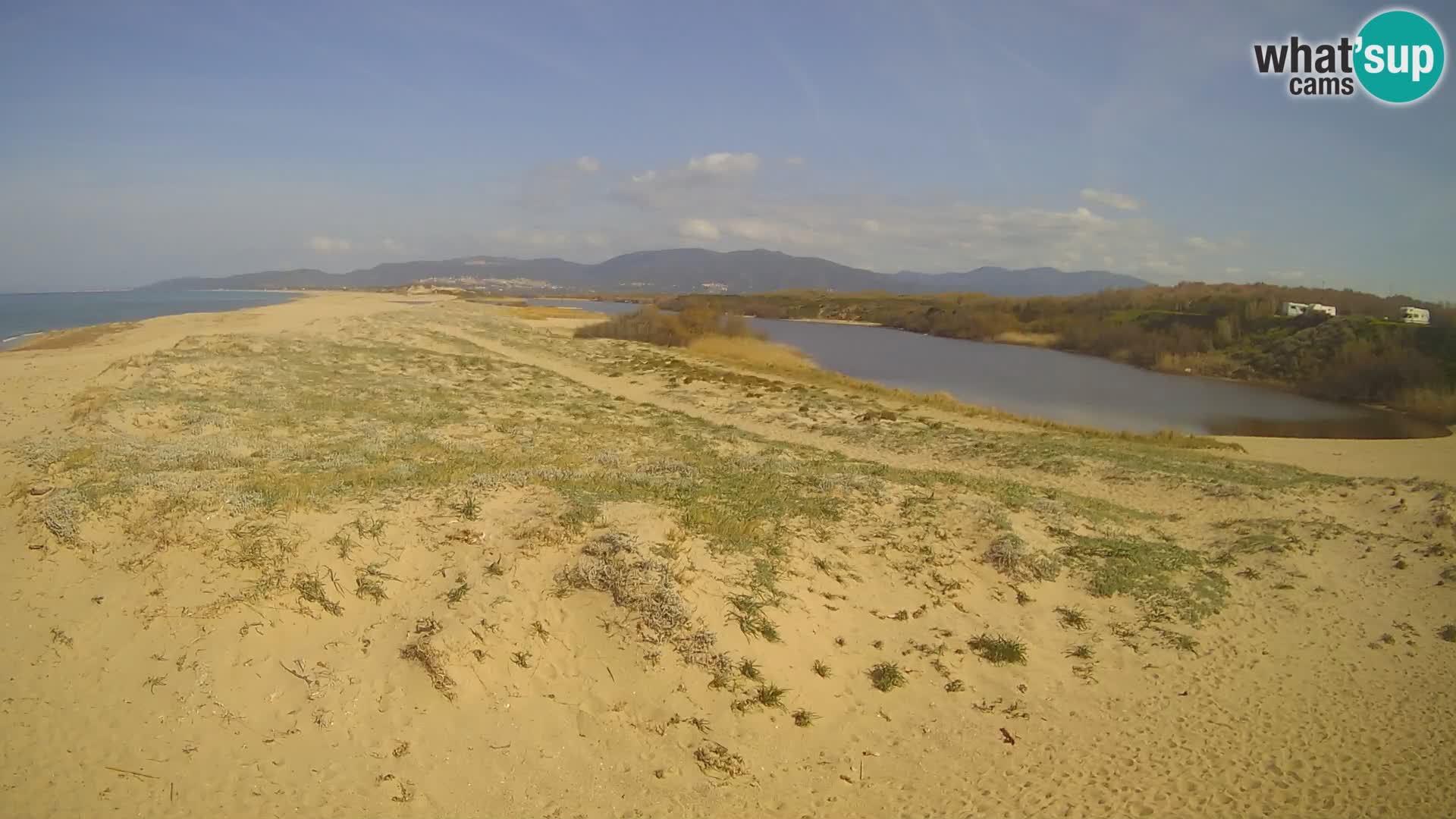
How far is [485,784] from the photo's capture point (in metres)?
5.61

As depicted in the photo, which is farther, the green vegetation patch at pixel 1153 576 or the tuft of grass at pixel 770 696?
the green vegetation patch at pixel 1153 576

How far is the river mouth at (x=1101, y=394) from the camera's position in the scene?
28.5 metres

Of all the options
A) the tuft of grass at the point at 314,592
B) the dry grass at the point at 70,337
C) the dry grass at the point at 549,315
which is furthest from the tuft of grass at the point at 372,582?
the dry grass at the point at 549,315

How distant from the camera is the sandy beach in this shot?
575 centimetres

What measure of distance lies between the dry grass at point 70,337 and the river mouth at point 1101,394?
37.9m

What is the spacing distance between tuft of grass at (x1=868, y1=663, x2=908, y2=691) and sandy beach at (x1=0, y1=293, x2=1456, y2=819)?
0.10ft

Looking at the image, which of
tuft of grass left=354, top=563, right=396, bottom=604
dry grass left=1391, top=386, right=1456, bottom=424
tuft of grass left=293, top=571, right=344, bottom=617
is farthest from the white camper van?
tuft of grass left=293, top=571, right=344, bottom=617

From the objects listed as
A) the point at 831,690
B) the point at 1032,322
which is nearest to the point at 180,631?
the point at 831,690

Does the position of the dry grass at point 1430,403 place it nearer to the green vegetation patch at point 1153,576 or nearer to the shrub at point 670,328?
the green vegetation patch at point 1153,576

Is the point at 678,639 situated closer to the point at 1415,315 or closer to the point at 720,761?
the point at 720,761

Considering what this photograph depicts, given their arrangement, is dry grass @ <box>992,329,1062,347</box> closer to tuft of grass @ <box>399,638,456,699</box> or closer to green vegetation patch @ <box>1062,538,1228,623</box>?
green vegetation patch @ <box>1062,538,1228,623</box>

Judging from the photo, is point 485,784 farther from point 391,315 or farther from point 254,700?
point 391,315

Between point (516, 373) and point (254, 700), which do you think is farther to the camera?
point (516, 373)

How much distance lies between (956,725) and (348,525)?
699cm
